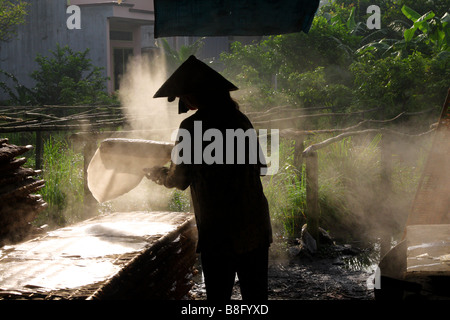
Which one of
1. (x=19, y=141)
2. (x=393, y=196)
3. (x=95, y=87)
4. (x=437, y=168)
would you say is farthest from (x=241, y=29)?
(x=95, y=87)

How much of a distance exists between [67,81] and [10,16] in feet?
10.3

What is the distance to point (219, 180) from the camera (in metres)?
2.76

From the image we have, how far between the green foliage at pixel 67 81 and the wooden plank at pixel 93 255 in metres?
12.0

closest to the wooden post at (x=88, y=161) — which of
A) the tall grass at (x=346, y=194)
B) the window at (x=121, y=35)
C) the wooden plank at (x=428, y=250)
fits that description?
the tall grass at (x=346, y=194)

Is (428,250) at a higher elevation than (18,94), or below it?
below

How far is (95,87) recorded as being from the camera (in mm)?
16484

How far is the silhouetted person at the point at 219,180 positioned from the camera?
9.06ft

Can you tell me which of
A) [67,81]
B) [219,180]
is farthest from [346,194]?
[67,81]

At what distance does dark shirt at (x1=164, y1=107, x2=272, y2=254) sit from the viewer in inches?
109

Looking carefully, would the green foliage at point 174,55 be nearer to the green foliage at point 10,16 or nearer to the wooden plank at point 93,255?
the green foliage at point 10,16

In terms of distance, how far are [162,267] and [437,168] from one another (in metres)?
2.71

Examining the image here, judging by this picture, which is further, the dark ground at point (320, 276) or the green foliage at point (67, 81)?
the green foliage at point (67, 81)

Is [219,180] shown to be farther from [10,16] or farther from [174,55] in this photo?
[174,55]
